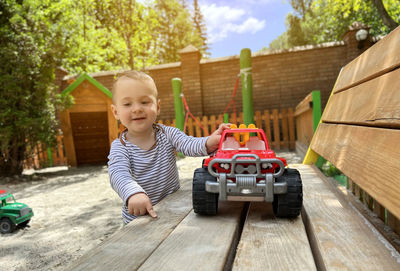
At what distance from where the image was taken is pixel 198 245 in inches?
35.6

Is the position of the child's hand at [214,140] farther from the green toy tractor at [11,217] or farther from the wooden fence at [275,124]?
the wooden fence at [275,124]

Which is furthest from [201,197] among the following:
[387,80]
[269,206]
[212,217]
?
[387,80]

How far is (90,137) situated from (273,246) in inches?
340

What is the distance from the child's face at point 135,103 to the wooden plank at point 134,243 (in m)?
0.50

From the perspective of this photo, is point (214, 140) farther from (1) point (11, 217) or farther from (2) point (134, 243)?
(1) point (11, 217)

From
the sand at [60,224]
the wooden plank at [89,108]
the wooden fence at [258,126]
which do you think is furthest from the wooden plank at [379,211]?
the wooden plank at [89,108]

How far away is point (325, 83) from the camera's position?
10.1 metres

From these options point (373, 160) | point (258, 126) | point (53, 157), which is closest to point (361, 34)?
point (258, 126)

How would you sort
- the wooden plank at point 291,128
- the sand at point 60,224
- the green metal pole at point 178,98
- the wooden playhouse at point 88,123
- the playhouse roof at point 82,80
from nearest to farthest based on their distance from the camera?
the sand at point 60,224 → the green metal pole at point 178,98 → the playhouse roof at point 82,80 → the wooden playhouse at point 88,123 → the wooden plank at point 291,128

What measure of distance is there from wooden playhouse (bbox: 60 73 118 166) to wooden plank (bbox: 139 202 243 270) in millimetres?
7317

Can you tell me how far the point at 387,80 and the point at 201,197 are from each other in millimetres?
934

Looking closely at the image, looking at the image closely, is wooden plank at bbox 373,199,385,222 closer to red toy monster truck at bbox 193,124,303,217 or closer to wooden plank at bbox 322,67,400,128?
wooden plank at bbox 322,67,400,128

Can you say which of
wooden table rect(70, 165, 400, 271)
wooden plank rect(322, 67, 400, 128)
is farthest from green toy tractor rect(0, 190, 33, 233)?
wooden plank rect(322, 67, 400, 128)

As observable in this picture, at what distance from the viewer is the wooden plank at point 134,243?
82cm
